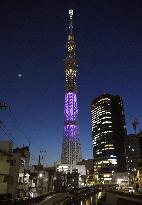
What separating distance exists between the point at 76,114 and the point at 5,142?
11723cm

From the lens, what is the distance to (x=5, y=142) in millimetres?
72438

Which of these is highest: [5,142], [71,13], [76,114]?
[71,13]

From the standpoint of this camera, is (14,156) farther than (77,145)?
No

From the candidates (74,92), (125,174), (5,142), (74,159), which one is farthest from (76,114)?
(5,142)

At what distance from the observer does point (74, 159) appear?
652ft

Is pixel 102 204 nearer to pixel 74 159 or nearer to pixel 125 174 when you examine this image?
pixel 125 174

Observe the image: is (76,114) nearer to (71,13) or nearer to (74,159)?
(74,159)

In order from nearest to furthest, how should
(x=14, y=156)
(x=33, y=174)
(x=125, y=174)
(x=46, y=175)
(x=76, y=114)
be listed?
(x=14, y=156), (x=33, y=174), (x=46, y=175), (x=125, y=174), (x=76, y=114)

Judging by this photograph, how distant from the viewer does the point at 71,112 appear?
617 feet

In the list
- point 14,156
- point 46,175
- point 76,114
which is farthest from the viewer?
point 76,114

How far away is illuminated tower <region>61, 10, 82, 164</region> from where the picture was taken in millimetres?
186875

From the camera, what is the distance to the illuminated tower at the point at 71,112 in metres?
187

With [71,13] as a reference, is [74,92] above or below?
below

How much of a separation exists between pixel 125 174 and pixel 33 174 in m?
50.8
